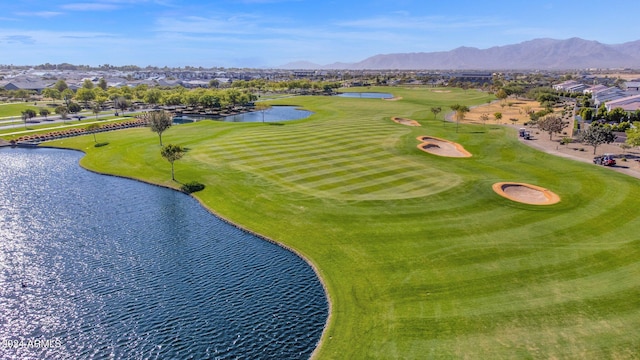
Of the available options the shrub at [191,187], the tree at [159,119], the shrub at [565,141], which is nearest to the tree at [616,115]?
the shrub at [565,141]

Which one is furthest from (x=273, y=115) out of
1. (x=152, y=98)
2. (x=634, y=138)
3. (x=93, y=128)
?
(x=634, y=138)

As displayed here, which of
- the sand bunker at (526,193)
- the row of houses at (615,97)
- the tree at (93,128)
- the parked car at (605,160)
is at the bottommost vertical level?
the sand bunker at (526,193)

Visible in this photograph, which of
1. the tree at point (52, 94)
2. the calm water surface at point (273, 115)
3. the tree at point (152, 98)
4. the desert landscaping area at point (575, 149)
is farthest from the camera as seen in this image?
the tree at point (52, 94)

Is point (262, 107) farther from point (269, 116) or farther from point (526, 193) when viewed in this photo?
point (526, 193)

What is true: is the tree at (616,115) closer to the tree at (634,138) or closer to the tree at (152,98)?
the tree at (634,138)

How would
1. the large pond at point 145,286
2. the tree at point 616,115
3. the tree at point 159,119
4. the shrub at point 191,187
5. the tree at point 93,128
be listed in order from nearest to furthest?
the large pond at point 145,286 < the shrub at point 191,187 < the tree at point 159,119 < the tree at point 93,128 < the tree at point 616,115

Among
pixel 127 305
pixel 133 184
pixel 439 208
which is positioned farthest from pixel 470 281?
pixel 133 184
